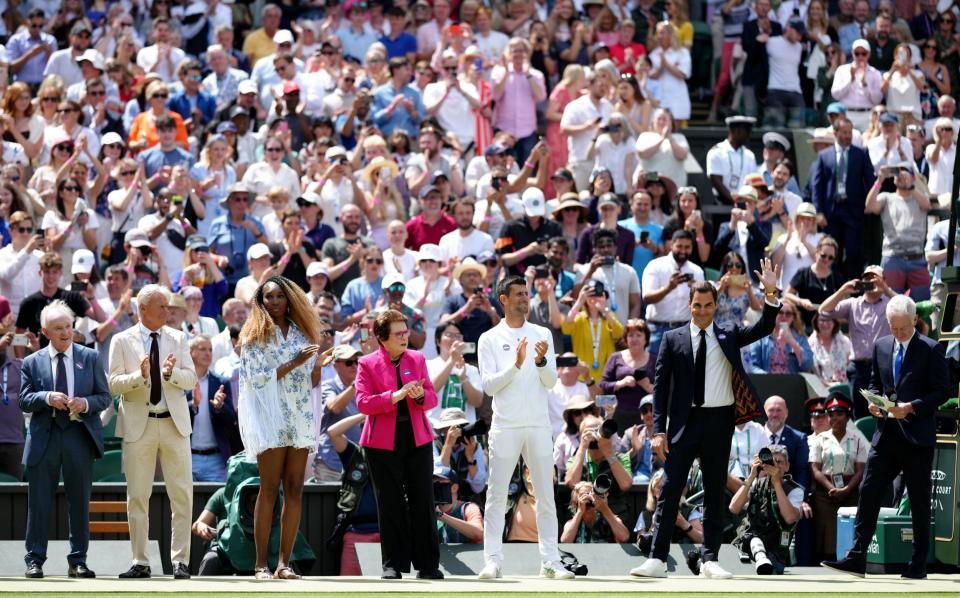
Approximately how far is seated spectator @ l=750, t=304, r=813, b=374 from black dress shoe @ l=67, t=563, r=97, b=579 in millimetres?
8019

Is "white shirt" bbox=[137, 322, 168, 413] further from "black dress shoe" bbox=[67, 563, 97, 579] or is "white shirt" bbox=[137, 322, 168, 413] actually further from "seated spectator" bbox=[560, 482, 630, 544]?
"seated spectator" bbox=[560, 482, 630, 544]

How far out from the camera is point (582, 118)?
21.1m

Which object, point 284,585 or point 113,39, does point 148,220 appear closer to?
point 113,39

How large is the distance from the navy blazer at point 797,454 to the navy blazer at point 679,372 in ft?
10.2

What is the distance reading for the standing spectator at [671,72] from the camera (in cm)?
2280

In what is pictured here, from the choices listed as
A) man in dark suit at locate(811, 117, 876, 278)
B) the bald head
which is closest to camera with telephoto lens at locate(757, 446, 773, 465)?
the bald head

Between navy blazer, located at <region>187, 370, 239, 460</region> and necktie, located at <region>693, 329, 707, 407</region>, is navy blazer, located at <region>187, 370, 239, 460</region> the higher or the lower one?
the lower one

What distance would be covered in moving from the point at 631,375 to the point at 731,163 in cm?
555

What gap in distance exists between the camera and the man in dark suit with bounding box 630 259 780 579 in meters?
11.7

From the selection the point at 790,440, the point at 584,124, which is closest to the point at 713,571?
the point at 790,440

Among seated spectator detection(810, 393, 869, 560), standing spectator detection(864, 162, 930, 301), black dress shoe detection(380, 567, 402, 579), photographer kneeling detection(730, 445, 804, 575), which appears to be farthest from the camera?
standing spectator detection(864, 162, 930, 301)

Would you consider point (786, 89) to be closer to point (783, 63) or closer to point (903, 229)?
point (783, 63)

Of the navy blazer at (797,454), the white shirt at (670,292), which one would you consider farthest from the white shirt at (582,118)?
the navy blazer at (797,454)

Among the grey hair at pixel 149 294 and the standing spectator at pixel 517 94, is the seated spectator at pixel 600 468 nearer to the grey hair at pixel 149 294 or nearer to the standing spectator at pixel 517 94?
the grey hair at pixel 149 294
